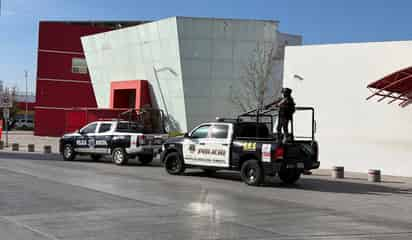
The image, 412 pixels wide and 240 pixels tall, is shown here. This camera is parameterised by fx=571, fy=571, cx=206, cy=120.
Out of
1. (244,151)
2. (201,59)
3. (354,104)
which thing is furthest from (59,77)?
(244,151)

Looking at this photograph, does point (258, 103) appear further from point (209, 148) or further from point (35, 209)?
point (35, 209)

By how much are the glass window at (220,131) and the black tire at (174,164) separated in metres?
1.76

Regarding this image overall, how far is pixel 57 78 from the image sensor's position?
5322 cm

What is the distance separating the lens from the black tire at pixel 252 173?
53.2ft

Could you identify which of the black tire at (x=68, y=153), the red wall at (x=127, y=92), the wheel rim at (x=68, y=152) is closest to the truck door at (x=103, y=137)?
the black tire at (x=68, y=153)

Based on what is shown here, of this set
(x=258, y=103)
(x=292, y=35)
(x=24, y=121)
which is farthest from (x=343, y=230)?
(x=24, y=121)

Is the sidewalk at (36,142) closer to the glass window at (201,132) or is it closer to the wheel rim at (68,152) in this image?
the wheel rim at (68,152)

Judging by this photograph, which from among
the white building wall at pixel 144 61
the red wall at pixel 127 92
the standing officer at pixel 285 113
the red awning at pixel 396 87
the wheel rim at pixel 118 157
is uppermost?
the white building wall at pixel 144 61

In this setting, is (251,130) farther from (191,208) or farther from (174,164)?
(191,208)

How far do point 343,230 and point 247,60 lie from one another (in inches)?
1078

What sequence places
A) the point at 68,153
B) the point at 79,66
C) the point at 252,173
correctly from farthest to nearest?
the point at 79,66 < the point at 68,153 < the point at 252,173

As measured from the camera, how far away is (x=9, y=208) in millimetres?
10656

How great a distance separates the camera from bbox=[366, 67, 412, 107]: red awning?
60.3ft

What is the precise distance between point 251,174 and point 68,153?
11130mm
